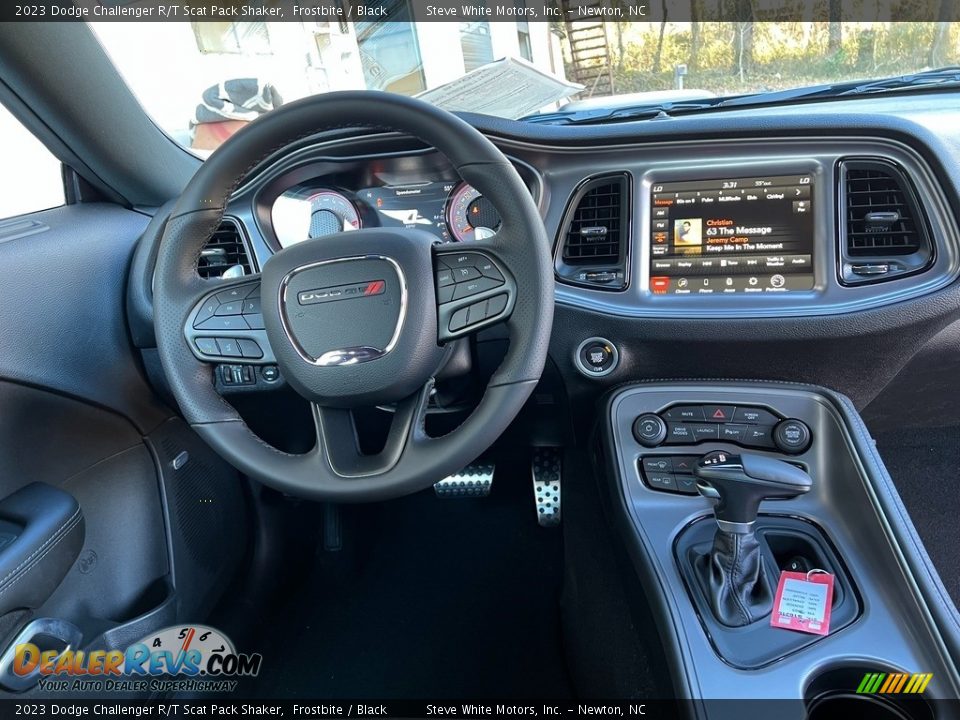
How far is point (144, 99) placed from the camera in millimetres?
1628

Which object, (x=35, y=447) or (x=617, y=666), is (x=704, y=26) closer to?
(x=617, y=666)

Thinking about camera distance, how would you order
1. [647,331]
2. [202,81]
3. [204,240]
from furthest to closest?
1. [202,81]
2. [647,331]
3. [204,240]

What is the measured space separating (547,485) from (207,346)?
3.63 ft

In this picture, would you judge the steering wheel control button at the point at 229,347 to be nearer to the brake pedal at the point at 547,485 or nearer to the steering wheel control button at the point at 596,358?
the steering wheel control button at the point at 596,358

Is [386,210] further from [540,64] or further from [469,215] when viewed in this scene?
[540,64]

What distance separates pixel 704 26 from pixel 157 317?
1.36 m

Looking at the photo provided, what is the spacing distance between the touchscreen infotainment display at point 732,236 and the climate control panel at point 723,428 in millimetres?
266

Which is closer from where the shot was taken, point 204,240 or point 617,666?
point 204,240

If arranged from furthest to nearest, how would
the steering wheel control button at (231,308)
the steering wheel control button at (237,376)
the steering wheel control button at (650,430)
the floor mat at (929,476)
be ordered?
the floor mat at (929,476)
the steering wheel control button at (237,376)
the steering wheel control button at (650,430)
the steering wheel control button at (231,308)

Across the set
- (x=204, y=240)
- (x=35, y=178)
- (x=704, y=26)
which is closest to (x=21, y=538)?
(x=204, y=240)

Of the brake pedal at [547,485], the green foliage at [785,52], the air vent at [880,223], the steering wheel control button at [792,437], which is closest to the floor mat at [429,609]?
the brake pedal at [547,485]

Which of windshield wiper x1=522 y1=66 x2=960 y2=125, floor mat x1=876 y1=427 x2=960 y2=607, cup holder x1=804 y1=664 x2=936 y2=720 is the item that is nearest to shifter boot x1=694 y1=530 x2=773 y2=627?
cup holder x1=804 y1=664 x2=936 y2=720

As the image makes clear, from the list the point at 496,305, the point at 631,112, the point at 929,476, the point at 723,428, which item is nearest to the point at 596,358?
the point at 723,428

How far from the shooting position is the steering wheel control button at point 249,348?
109 cm
